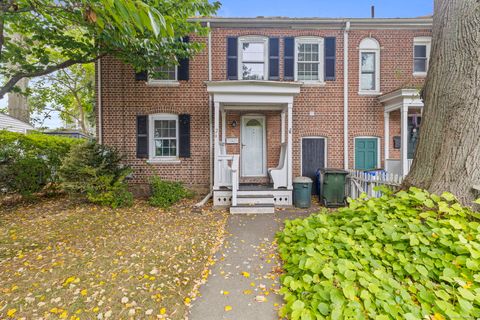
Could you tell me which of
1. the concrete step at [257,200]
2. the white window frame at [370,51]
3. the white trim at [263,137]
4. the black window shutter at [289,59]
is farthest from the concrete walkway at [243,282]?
the white window frame at [370,51]

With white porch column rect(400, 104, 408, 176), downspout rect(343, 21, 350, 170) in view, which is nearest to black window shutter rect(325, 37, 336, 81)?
downspout rect(343, 21, 350, 170)

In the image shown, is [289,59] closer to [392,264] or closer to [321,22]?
[321,22]

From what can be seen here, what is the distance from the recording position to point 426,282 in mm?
2385

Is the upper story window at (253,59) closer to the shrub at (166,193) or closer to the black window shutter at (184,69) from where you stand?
the black window shutter at (184,69)

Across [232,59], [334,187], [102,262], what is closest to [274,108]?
[232,59]

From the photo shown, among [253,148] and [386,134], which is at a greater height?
[386,134]

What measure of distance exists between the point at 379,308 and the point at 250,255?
198cm

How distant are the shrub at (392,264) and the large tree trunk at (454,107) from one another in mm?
346

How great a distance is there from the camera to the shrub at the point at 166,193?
22.3 ft

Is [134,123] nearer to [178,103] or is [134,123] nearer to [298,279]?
[178,103]

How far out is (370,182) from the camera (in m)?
6.16

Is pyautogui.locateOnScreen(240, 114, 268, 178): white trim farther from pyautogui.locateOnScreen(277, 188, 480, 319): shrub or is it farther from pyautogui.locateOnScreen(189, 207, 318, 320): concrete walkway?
pyautogui.locateOnScreen(277, 188, 480, 319): shrub

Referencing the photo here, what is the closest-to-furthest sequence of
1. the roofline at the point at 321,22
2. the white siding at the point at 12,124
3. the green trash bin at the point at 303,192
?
the green trash bin at the point at 303,192
the roofline at the point at 321,22
the white siding at the point at 12,124

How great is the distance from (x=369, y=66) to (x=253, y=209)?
6.82 m
